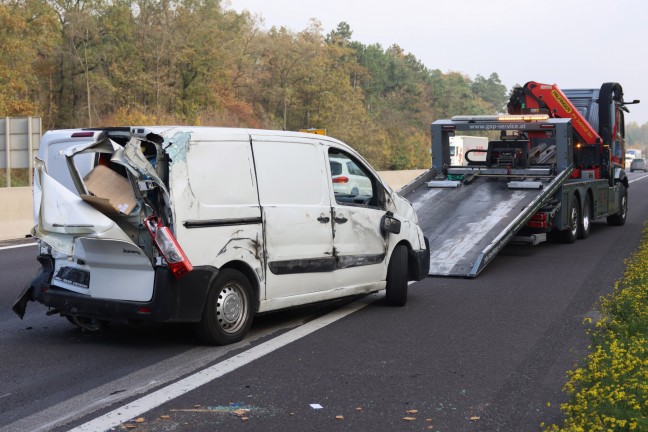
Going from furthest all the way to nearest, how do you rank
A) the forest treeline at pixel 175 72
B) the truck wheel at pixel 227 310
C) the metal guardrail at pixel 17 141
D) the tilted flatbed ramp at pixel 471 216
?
the forest treeline at pixel 175 72
the metal guardrail at pixel 17 141
the tilted flatbed ramp at pixel 471 216
the truck wheel at pixel 227 310

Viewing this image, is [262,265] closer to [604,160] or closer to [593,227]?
[604,160]

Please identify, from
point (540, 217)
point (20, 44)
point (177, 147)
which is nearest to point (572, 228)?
point (540, 217)

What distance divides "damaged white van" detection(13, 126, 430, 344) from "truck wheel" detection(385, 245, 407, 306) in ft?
4.25

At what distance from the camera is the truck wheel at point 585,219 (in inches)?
690

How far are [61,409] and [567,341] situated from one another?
4391 mm

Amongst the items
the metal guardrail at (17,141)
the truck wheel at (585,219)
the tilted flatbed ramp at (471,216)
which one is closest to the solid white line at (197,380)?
the tilted flatbed ramp at (471,216)

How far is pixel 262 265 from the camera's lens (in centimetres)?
790

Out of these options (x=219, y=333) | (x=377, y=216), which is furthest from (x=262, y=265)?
(x=377, y=216)

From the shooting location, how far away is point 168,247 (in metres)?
7.05

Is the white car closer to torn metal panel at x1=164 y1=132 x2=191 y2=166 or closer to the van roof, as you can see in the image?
the van roof

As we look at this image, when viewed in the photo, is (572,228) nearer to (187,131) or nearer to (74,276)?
(187,131)

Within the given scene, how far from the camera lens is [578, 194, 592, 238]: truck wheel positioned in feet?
57.5

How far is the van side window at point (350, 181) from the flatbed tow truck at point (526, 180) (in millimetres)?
3064

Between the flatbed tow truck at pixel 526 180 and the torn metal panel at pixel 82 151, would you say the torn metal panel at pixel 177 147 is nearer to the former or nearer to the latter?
the torn metal panel at pixel 82 151
